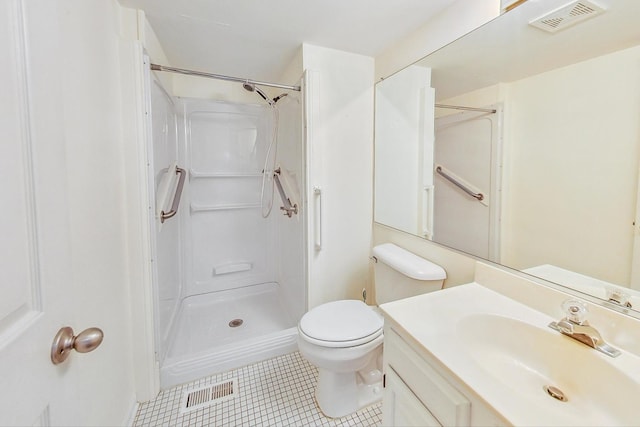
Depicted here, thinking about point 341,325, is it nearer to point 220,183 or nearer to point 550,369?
point 550,369

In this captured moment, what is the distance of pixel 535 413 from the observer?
531 mm

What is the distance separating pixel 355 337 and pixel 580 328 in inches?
31.5

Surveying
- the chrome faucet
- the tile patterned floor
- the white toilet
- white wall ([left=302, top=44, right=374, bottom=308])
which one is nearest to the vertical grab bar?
white wall ([left=302, top=44, right=374, bottom=308])

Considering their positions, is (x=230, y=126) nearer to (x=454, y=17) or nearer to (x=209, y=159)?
(x=209, y=159)

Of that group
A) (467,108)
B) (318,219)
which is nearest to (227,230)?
(318,219)

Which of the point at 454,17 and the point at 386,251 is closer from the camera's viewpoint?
the point at 454,17

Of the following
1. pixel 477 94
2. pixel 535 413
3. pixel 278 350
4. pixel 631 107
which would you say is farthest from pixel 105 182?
pixel 631 107

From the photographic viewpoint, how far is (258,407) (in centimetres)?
140

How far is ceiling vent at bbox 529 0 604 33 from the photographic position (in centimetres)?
87

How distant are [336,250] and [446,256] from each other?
75 centimetres

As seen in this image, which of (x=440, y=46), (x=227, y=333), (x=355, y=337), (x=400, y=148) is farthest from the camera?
(x=227, y=333)

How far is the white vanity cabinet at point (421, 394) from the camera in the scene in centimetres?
61

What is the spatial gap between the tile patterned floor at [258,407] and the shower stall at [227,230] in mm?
118

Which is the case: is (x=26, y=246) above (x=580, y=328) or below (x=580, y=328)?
above
